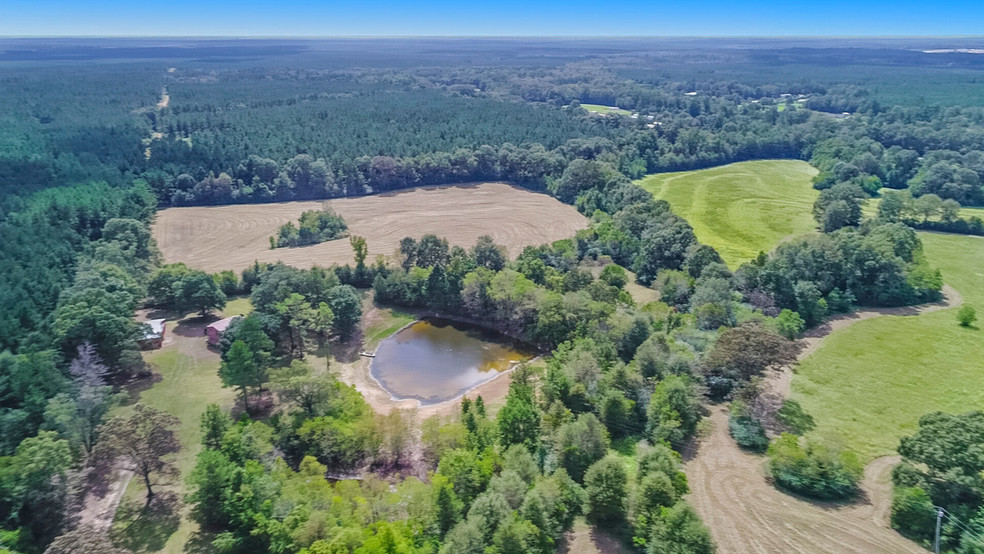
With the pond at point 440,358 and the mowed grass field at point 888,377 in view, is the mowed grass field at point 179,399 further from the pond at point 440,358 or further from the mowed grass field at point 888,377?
the mowed grass field at point 888,377

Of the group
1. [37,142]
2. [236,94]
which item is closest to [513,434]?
[37,142]

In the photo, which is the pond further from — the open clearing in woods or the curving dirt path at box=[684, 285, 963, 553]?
the curving dirt path at box=[684, 285, 963, 553]

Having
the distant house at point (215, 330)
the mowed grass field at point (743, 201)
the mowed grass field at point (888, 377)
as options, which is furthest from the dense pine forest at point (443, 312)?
the mowed grass field at point (743, 201)

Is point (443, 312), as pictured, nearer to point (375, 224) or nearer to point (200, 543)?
point (200, 543)

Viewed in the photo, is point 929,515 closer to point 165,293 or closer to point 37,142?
point 165,293

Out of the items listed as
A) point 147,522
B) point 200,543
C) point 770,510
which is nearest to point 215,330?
point 147,522

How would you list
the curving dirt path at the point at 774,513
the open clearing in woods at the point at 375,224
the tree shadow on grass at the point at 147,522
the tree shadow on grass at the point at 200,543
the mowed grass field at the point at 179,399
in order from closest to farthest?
the curving dirt path at the point at 774,513 → the tree shadow on grass at the point at 200,543 → the tree shadow on grass at the point at 147,522 → the mowed grass field at the point at 179,399 → the open clearing in woods at the point at 375,224

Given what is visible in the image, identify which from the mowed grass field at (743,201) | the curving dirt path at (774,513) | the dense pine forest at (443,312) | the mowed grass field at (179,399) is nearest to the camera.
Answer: the curving dirt path at (774,513)
